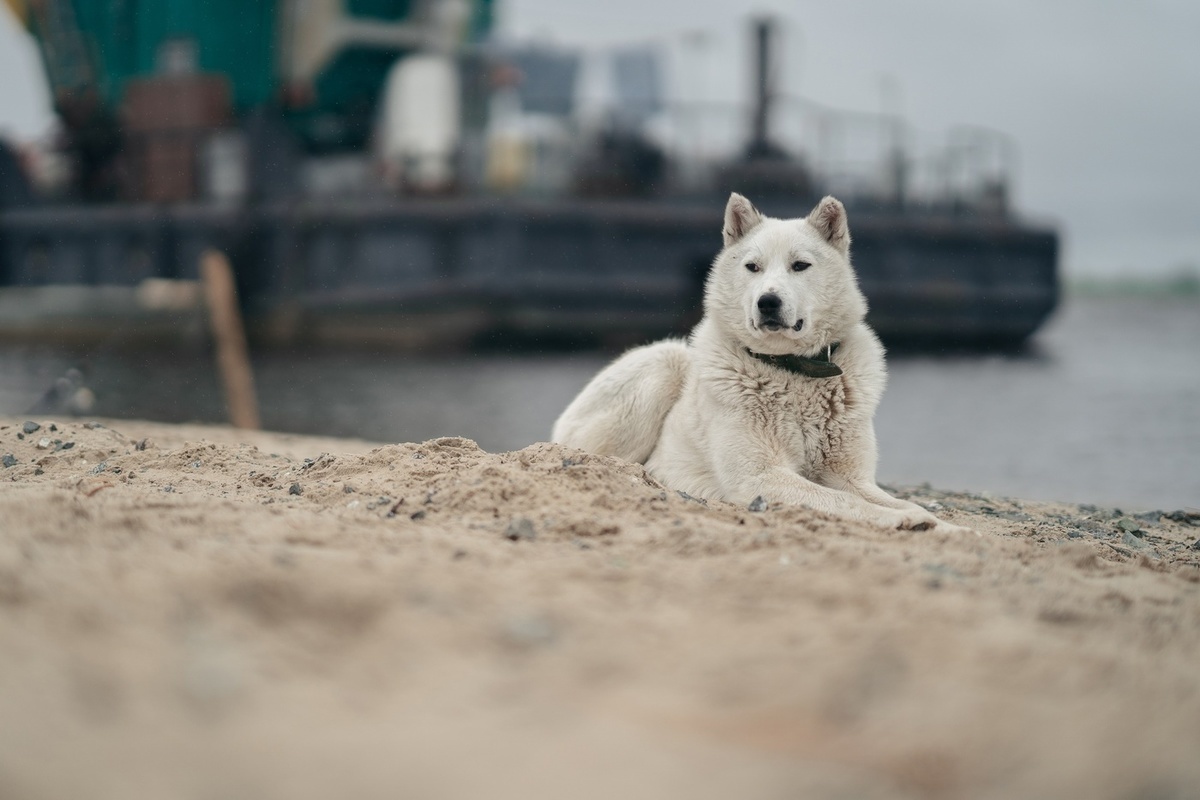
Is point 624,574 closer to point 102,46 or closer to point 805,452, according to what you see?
point 805,452

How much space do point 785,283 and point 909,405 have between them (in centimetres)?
1071

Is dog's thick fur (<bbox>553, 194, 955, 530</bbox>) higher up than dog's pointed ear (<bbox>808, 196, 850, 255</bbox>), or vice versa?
dog's pointed ear (<bbox>808, 196, 850, 255</bbox>)

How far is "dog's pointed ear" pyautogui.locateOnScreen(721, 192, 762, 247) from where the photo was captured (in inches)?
197

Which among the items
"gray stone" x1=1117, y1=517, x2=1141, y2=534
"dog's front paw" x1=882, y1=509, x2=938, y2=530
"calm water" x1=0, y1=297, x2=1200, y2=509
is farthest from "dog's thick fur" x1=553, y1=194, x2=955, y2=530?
"calm water" x1=0, y1=297, x2=1200, y2=509

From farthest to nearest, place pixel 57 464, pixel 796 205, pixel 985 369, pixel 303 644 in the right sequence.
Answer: pixel 796 205, pixel 985 369, pixel 57 464, pixel 303 644

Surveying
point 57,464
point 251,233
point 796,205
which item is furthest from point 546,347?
point 57,464

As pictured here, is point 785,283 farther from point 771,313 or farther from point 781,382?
point 781,382

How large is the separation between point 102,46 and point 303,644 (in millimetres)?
30310

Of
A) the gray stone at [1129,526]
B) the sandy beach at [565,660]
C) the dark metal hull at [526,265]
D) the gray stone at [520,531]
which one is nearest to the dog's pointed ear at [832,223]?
the sandy beach at [565,660]

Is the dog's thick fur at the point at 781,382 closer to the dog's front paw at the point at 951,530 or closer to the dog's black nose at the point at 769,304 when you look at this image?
the dog's black nose at the point at 769,304

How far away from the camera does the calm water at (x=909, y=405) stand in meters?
9.98

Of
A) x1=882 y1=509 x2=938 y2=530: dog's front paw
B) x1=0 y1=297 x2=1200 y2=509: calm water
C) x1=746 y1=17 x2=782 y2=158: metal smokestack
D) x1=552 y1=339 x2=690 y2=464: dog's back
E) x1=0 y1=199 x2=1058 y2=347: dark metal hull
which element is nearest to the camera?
x1=882 y1=509 x2=938 y2=530: dog's front paw

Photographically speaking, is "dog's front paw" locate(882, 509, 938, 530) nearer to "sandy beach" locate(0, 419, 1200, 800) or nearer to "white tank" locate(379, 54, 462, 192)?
"sandy beach" locate(0, 419, 1200, 800)

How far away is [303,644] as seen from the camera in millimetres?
2322
